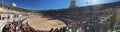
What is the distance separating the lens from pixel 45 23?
10.7 metres

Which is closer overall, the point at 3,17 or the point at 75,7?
the point at 3,17

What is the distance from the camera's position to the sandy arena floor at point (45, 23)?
1037 cm

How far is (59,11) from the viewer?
11.1m

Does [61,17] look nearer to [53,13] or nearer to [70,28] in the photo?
[53,13]

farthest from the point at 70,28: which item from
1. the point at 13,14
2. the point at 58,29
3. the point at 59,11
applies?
the point at 13,14

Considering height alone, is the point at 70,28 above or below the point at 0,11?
below

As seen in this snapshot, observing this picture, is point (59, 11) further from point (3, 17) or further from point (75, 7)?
point (3, 17)

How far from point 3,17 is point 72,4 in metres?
2.87

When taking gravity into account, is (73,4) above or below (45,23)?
A: above

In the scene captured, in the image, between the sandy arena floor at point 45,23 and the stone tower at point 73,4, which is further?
the stone tower at point 73,4

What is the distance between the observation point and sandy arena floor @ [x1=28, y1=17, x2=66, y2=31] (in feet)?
34.0

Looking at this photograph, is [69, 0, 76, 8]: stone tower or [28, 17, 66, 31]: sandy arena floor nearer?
[28, 17, 66, 31]: sandy arena floor

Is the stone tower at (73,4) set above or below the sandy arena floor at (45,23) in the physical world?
above

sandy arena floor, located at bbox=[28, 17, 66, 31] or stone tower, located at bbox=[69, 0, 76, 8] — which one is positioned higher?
stone tower, located at bbox=[69, 0, 76, 8]
